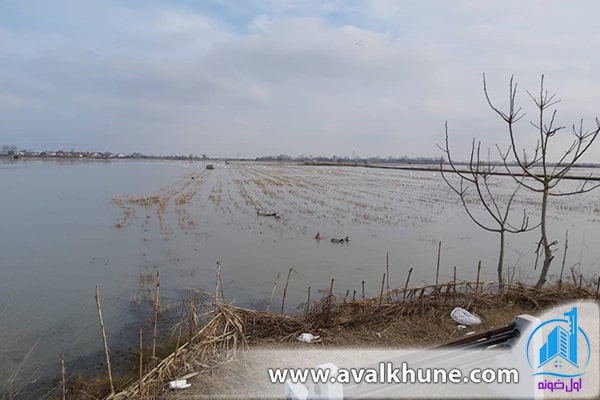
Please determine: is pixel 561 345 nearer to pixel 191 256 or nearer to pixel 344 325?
pixel 344 325

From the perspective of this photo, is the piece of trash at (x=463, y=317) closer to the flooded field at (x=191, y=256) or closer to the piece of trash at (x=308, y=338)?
the piece of trash at (x=308, y=338)

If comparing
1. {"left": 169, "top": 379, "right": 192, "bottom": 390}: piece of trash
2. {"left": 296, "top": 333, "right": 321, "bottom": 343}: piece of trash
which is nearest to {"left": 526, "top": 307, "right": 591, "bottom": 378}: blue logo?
{"left": 296, "top": 333, "right": 321, "bottom": 343}: piece of trash

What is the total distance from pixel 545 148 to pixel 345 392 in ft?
15.9

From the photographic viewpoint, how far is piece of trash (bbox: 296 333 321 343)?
14.9 ft

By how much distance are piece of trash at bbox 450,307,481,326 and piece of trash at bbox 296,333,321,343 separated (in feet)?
6.02

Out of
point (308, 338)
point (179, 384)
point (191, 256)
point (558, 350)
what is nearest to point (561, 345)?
point (558, 350)

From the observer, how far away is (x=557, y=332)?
351cm

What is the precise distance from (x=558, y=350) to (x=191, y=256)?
9.17 meters

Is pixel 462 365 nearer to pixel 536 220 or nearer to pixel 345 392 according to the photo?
pixel 345 392

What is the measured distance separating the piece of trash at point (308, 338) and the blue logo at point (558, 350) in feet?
7.57

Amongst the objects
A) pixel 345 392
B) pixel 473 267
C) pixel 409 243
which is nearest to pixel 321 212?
pixel 409 243

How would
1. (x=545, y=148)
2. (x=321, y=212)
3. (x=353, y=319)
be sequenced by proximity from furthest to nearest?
(x=321, y=212)
(x=545, y=148)
(x=353, y=319)

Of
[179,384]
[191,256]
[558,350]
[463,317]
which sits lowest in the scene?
[191,256]

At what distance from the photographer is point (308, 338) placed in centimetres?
456
